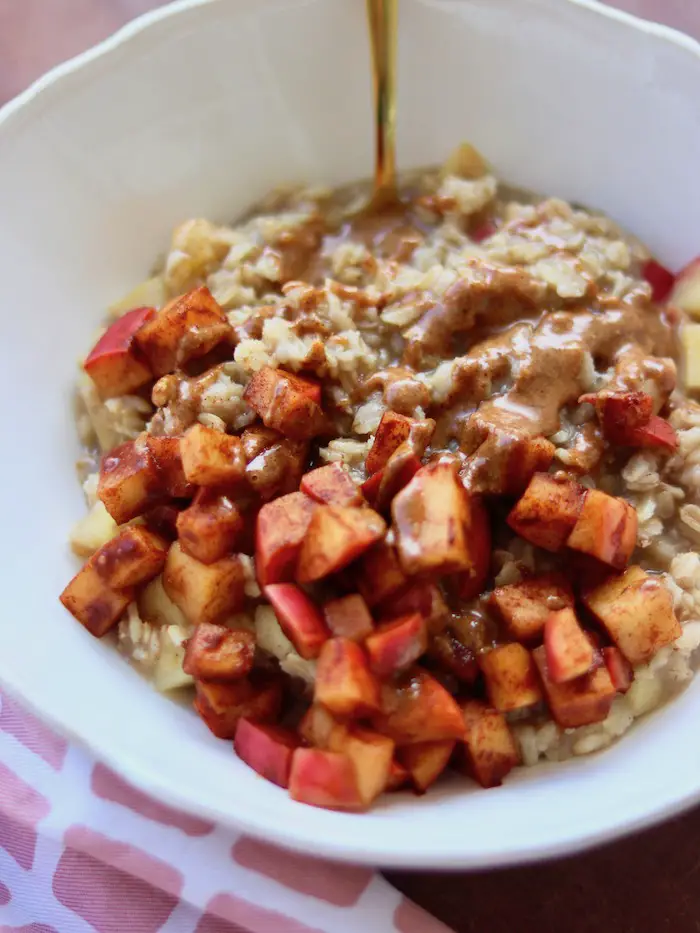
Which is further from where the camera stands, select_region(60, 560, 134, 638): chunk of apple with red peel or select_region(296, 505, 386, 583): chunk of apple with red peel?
select_region(60, 560, 134, 638): chunk of apple with red peel

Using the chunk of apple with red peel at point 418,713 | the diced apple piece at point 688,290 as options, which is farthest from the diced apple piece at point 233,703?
the diced apple piece at point 688,290

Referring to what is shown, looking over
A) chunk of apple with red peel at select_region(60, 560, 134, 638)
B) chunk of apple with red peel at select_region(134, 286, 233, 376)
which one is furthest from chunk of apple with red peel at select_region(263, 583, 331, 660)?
chunk of apple with red peel at select_region(134, 286, 233, 376)

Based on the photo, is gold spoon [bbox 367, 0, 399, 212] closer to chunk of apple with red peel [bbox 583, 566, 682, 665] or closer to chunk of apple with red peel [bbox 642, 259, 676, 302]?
chunk of apple with red peel [bbox 642, 259, 676, 302]

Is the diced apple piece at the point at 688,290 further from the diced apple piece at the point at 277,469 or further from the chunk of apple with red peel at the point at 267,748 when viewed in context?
the chunk of apple with red peel at the point at 267,748

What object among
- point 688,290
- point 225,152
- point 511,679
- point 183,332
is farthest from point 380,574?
point 225,152

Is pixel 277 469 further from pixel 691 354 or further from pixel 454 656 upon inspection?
pixel 691 354
